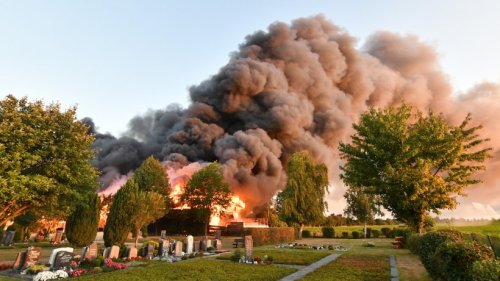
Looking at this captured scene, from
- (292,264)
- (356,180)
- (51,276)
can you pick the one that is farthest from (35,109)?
(356,180)

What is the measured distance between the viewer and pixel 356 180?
2056 cm

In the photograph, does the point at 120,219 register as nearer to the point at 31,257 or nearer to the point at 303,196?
the point at 31,257

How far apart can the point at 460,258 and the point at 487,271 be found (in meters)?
1.94

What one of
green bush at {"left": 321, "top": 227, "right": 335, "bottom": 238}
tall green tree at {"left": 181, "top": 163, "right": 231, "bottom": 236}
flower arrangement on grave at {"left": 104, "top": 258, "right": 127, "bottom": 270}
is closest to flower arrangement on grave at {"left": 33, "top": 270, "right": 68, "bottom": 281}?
flower arrangement on grave at {"left": 104, "top": 258, "right": 127, "bottom": 270}

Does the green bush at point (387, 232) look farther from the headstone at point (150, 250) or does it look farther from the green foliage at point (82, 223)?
the green foliage at point (82, 223)

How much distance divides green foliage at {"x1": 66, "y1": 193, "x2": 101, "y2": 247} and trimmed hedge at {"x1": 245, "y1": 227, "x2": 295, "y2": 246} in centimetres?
1281

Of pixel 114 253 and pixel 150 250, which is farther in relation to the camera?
pixel 150 250

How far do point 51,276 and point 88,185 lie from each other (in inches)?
473

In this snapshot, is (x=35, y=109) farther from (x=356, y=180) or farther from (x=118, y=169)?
(x=118, y=169)

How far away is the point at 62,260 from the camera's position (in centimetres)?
1316

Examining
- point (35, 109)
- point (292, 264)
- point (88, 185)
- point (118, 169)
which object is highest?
point (118, 169)

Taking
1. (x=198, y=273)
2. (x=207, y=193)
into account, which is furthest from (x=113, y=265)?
(x=207, y=193)

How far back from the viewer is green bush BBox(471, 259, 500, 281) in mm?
5141

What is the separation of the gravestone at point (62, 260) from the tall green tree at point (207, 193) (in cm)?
3025
